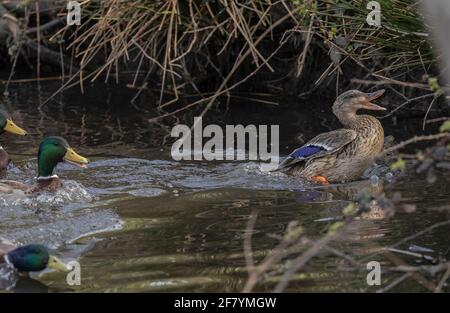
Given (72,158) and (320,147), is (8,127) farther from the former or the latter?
(320,147)

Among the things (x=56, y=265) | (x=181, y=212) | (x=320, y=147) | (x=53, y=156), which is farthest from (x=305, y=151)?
(x=56, y=265)

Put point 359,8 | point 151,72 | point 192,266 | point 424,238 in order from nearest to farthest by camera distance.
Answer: point 192,266 → point 424,238 → point 359,8 → point 151,72

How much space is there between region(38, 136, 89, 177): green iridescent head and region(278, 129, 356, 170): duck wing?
1.92 meters

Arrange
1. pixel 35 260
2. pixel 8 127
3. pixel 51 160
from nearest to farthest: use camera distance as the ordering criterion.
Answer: pixel 35 260, pixel 51 160, pixel 8 127

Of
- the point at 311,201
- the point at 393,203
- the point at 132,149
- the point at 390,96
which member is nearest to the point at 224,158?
the point at 132,149

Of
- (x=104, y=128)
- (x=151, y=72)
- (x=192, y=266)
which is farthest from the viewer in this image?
(x=151, y=72)

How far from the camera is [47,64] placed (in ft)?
44.6

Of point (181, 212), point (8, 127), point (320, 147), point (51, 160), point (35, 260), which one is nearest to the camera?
point (35, 260)

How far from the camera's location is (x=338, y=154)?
9141mm

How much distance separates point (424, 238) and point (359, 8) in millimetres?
2560

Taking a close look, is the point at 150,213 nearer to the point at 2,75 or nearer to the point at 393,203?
the point at 393,203

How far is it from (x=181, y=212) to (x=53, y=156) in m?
1.74

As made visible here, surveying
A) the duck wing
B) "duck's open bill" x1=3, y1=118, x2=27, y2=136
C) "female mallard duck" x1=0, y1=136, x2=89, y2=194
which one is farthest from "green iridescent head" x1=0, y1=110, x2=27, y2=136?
Result: the duck wing

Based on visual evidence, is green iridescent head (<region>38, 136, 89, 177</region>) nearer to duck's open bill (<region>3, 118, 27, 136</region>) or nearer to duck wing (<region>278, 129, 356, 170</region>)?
duck's open bill (<region>3, 118, 27, 136</region>)
